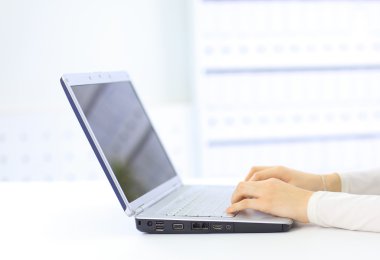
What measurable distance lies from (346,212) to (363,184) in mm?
273

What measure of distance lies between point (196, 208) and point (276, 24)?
2.07 metres

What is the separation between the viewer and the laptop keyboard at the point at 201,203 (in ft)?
3.95

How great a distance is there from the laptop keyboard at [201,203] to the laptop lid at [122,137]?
55 mm

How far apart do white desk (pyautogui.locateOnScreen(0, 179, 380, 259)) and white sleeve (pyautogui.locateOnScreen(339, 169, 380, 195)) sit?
25 cm

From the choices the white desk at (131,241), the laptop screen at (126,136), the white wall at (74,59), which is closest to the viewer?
the white desk at (131,241)

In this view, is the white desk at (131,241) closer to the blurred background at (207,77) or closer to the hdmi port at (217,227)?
the hdmi port at (217,227)

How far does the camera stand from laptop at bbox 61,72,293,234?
1.16 meters

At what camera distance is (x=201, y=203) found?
132 centimetres

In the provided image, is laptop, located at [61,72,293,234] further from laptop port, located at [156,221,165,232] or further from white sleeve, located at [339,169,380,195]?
white sleeve, located at [339,169,380,195]

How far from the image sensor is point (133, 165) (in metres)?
1.35

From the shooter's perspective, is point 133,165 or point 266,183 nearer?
point 266,183

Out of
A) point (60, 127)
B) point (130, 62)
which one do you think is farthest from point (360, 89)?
point (60, 127)

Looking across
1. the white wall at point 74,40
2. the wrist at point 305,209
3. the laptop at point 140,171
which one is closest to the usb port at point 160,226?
the laptop at point 140,171

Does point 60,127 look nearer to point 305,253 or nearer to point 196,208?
point 196,208
